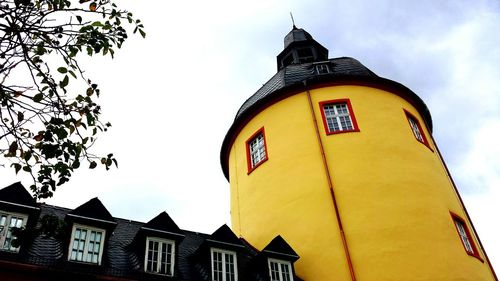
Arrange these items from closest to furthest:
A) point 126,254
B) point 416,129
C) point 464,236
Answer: point 126,254
point 464,236
point 416,129

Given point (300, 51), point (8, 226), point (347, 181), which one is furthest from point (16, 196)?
point (300, 51)

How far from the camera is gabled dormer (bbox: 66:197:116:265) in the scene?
11.9 metres

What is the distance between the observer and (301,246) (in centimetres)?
1545

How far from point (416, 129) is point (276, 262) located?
7970 millimetres

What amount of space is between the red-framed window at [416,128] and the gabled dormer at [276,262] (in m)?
6.72

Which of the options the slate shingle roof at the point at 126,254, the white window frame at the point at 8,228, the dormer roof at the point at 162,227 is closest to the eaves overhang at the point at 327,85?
the slate shingle roof at the point at 126,254

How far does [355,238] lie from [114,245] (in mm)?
6743

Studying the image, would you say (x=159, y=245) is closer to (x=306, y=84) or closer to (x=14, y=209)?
(x=14, y=209)

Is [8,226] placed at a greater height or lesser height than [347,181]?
lesser

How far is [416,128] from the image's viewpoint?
61.5 ft

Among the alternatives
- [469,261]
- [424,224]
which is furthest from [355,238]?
[469,261]

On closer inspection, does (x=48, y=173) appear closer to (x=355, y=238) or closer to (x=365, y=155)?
(x=355, y=238)

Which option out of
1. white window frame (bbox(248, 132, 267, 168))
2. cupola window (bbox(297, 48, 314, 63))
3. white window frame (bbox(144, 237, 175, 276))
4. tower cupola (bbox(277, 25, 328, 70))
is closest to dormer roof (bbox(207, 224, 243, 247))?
white window frame (bbox(144, 237, 175, 276))

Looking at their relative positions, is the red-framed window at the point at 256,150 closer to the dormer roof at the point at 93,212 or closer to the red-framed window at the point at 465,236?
the red-framed window at the point at 465,236
